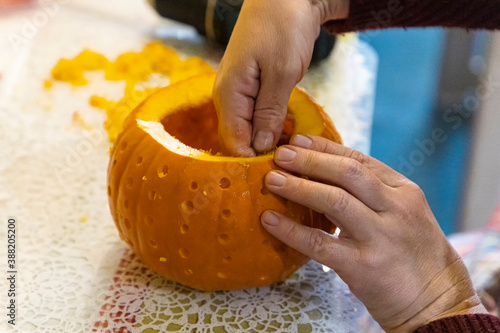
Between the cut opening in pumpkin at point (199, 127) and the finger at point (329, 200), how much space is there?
0.13m

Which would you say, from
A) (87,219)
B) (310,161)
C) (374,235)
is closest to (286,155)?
(310,161)

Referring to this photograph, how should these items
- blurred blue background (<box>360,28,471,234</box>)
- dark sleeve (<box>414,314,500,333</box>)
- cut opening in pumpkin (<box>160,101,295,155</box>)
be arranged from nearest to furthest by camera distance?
dark sleeve (<box>414,314,500,333</box>)
cut opening in pumpkin (<box>160,101,295,155</box>)
blurred blue background (<box>360,28,471,234</box>)

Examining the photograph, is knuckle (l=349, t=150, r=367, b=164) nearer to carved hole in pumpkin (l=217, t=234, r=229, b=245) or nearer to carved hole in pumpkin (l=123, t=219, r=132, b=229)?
carved hole in pumpkin (l=217, t=234, r=229, b=245)

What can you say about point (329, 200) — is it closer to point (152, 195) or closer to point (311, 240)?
point (311, 240)

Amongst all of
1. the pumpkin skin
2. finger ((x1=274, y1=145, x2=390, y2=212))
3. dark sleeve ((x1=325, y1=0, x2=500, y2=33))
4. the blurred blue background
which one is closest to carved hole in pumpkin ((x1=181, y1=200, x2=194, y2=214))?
the pumpkin skin

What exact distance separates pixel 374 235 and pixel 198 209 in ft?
0.64

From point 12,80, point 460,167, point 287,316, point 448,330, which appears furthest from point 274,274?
point 460,167

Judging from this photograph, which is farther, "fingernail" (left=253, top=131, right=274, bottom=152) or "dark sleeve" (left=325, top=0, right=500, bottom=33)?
"dark sleeve" (left=325, top=0, right=500, bottom=33)

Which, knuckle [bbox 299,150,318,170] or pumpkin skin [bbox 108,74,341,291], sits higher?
knuckle [bbox 299,150,318,170]

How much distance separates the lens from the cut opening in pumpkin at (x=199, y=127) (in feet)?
2.19

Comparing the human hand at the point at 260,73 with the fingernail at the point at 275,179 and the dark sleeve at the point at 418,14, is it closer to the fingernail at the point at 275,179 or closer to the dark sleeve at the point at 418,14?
the fingernail at the point at 275,179

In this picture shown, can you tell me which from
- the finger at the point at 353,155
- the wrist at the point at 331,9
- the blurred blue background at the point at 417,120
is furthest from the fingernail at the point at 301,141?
the blurred blue background at the point at 417,120

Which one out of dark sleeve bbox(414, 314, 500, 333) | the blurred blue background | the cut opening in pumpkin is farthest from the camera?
the blurred blue background

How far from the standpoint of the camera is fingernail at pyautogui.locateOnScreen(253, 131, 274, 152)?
60 centimetres
